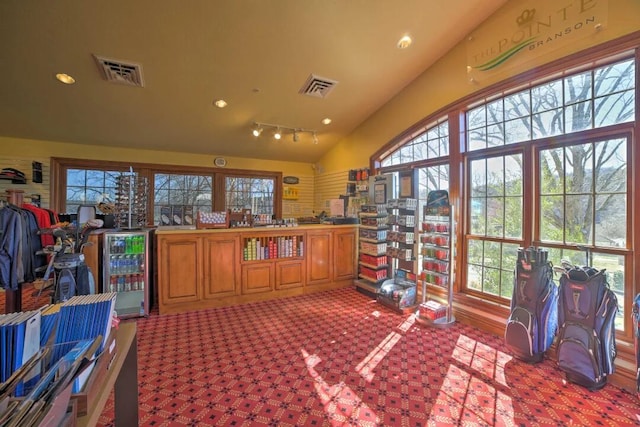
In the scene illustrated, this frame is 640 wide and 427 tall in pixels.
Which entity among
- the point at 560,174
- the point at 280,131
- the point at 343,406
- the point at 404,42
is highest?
the point at 404,42

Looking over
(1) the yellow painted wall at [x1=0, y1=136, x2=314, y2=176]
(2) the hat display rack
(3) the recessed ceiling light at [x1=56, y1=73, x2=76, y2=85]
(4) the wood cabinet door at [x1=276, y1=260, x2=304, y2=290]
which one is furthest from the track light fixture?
(3) the recessed ceiling light at [x1=56, y1=73, x2=76, y2=85]

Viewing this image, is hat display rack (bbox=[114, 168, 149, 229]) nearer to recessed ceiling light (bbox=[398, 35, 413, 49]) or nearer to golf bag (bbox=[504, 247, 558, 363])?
recessed ceiling light (bbox=[398, 35, 413, 49])

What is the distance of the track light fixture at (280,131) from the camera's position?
5.62m

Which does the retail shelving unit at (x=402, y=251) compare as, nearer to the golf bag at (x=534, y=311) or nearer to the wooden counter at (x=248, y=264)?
the wooden counter at (x=248, y=264)

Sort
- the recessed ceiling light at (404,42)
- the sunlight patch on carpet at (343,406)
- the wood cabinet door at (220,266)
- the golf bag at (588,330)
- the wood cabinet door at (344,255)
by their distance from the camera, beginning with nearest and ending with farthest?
the sunlight patch on carpet at (343,406) < the golf bag at (588,330) < the recessed ceiling light at (404,42) < the wood cabinet door at (220,266) < the wood cabinet door at (344,255)

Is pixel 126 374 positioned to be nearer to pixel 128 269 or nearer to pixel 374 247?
pixel 128 269

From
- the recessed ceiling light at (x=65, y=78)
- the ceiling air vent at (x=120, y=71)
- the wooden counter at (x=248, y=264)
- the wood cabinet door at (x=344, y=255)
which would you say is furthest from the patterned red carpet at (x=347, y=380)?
the recessed ceiling light at (x=65, y=78)

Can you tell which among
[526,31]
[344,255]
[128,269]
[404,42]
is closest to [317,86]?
[404,42]

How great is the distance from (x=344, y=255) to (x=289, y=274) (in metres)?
1.17

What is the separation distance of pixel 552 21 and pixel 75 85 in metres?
6.06

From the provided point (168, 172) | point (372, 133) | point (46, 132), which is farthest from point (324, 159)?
point (46, 132)

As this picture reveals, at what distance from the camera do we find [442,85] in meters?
4.25

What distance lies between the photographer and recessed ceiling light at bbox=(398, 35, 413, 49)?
3801 millimetres

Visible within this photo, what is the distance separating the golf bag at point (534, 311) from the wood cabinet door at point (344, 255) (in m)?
2.86
